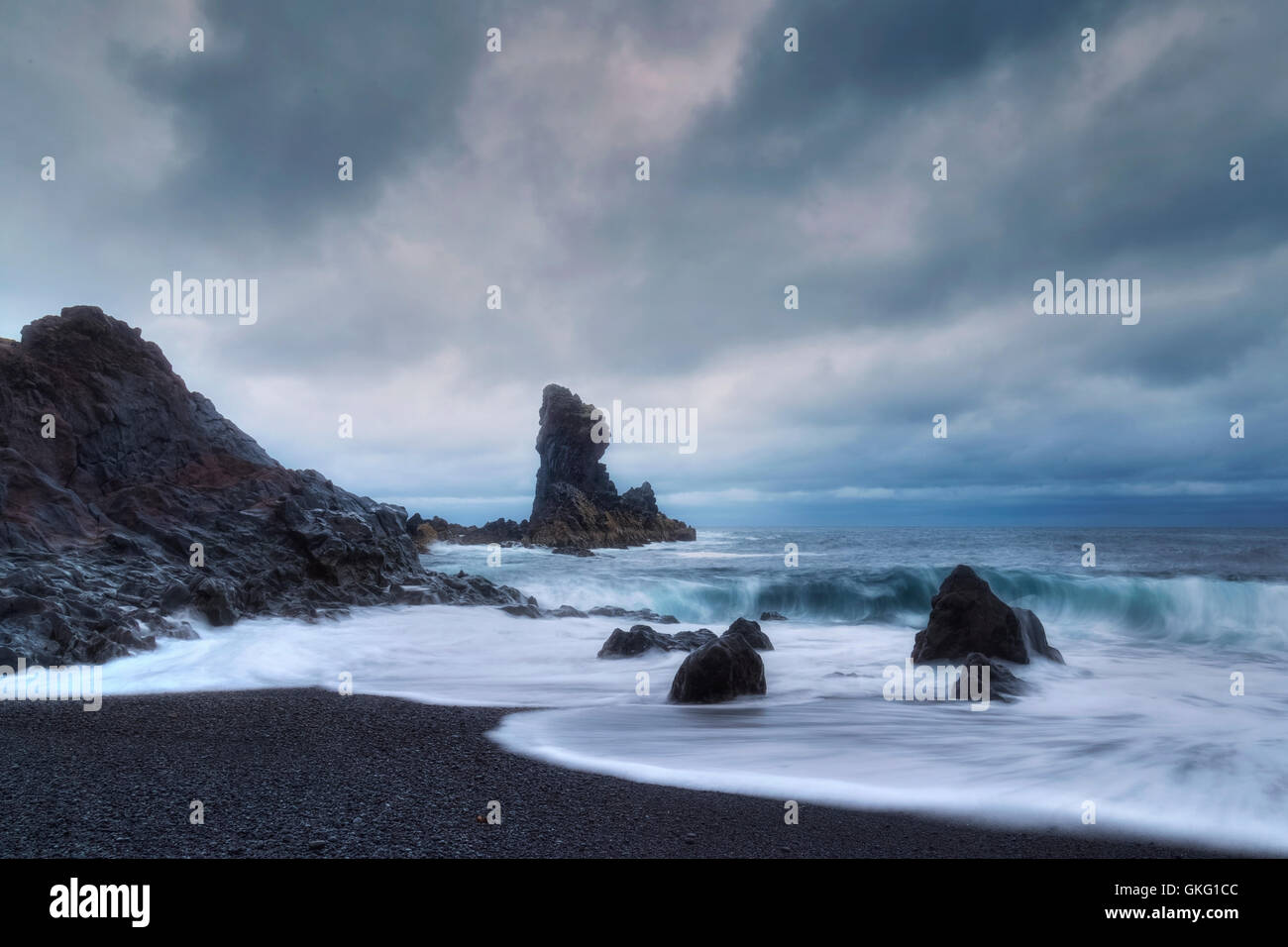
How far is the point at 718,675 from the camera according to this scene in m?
8.34

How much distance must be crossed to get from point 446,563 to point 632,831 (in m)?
32.1

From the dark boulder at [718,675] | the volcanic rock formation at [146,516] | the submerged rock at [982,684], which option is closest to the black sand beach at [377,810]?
the dark boulder at [718,675]

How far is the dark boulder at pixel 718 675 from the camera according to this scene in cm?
822

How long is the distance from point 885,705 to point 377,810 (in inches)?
254

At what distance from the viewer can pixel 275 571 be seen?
1517cm

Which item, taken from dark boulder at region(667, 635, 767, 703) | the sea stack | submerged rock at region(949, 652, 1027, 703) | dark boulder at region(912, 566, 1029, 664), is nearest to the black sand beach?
dark boulder at region(667, 635, 767, 703)

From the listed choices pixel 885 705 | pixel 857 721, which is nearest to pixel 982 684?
pixel 885 705

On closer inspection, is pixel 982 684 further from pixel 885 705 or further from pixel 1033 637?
pixel 1033 637

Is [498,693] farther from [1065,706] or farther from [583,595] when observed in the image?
[583,595]

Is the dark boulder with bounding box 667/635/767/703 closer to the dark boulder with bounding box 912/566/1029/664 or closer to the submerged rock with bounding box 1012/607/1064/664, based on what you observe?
the dark boulder with bounding box 912/566/1029/664

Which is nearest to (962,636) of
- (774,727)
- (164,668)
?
(774,727)
